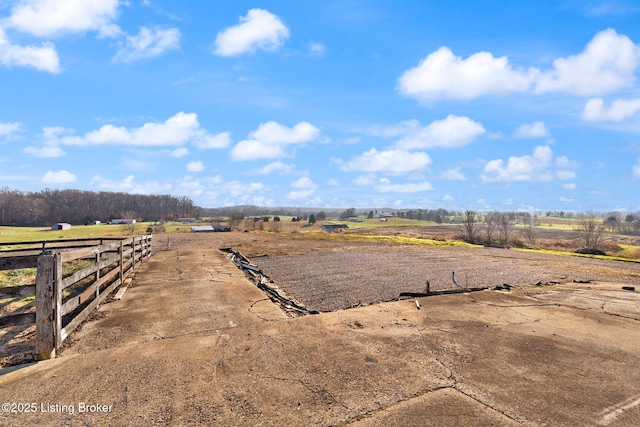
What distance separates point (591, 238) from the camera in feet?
128

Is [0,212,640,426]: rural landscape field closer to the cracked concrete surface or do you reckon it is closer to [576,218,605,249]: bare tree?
the cracked concrete surface

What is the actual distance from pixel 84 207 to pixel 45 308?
5944 inches

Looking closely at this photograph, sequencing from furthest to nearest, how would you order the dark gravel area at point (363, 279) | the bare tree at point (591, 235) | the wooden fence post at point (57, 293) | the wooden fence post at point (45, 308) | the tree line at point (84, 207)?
the tree line at point (84, 207)
the bare tree at point (591, 235)
the dark gravel area at point (363, 279)
the wooden fence post at point (57, 293)
the wooden fence post at point (45, 308)

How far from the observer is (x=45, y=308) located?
14.0 feet

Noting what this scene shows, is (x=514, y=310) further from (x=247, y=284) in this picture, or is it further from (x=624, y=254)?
(x=624, y=254)

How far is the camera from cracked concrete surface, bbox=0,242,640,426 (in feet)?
10.5

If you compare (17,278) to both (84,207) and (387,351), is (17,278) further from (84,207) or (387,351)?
(84,207)

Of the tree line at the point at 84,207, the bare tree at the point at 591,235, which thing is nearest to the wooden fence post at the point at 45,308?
the bare tree at the point at 591,235

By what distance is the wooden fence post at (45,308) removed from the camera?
4.22 metres

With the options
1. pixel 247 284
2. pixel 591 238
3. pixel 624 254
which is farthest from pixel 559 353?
pixel 591 238

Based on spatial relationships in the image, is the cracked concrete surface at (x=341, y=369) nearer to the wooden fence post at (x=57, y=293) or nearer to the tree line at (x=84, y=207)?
the wooden fence post at (x=57, y=293)

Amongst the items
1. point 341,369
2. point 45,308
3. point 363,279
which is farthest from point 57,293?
point 363,279

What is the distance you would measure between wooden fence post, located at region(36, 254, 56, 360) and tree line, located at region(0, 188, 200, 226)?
124385 millimetres

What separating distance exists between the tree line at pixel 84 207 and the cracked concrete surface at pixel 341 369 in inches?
4905
